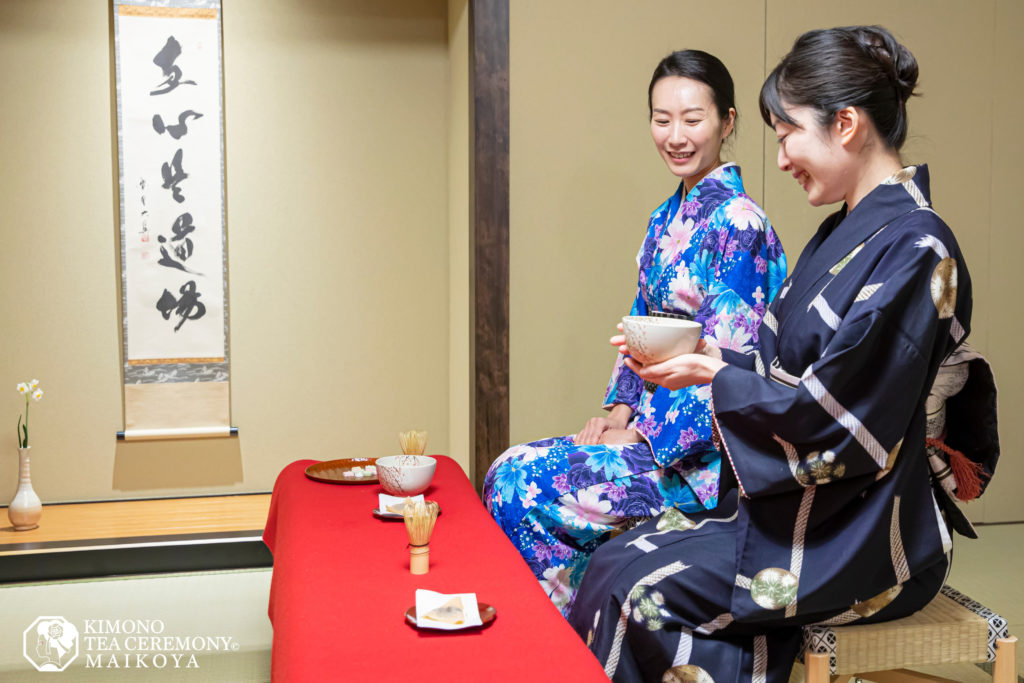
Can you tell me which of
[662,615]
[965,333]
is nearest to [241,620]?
[662,615]

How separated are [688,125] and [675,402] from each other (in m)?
0.69

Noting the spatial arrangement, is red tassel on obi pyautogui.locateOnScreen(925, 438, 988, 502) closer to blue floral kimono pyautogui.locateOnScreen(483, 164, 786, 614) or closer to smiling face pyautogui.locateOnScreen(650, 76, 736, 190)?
blue floral kimono pyautogui.locateOnScreen(483, 164, 786, 614)

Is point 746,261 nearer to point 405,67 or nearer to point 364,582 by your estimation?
point 364,582

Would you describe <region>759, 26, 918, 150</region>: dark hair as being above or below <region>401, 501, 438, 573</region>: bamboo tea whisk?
above

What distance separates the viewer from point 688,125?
2268 millimetres

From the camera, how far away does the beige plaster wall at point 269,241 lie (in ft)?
12.5

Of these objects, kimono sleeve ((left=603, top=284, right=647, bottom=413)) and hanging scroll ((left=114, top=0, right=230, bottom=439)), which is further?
hanging scroll ((left=114, top=0, right=230, bottom=439))

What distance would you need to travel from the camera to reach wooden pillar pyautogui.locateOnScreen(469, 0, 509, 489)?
11.0ft

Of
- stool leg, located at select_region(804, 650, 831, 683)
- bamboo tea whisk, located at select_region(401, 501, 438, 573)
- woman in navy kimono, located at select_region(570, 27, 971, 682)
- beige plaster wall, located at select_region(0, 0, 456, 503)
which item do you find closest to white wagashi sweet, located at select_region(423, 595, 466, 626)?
bamboo tea whisk, located at select_region(401, 501, 438, 573)

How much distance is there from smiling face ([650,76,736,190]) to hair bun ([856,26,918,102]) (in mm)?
620

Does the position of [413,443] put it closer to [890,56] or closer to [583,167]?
[890,56]

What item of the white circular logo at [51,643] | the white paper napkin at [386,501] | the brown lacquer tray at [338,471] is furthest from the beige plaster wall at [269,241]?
the white paper napkin at [386,501]

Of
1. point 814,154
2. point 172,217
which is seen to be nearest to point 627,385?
point 814,154

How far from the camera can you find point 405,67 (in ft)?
13.4
